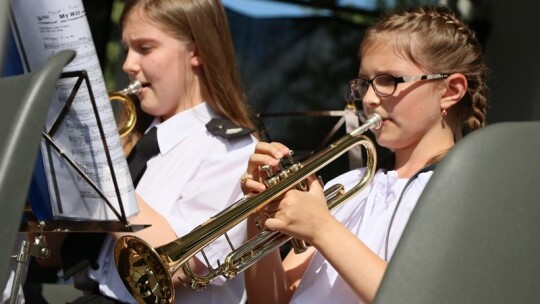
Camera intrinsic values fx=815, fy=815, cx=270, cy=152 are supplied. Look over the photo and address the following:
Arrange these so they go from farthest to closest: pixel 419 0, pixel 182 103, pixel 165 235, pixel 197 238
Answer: pixel 419 0
pixel 182 103
pixel 165 235
pixel 197 238

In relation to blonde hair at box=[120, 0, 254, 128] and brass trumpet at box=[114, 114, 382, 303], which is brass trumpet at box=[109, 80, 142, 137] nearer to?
blonde hair at box=[120, 0, 254, 128]

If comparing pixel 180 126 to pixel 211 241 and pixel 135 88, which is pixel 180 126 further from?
pixel 211 241

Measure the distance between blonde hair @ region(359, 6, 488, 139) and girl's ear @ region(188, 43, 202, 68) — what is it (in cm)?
54

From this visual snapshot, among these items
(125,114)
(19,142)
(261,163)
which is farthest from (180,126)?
(19,142)

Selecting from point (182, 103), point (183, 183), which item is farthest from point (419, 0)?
point (183, 183)

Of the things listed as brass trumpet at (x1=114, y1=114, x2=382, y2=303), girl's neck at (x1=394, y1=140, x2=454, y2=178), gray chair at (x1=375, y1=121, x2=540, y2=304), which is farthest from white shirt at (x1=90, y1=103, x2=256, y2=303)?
gray chair at (x1=375, y1=121, x2=540, y2=304)

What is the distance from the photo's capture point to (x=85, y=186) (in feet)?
4.66

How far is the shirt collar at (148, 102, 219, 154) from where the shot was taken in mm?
2066

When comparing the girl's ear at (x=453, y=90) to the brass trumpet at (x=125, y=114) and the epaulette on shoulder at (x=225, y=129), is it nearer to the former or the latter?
the epaulette on shoulder at (x=225, y=129)

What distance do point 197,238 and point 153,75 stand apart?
709 mm

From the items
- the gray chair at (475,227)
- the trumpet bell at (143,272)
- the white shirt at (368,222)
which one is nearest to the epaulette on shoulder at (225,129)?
the white shirt at (368,222)

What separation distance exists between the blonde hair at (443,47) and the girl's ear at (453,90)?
0.8 inches

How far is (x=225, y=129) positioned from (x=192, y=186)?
7.2 inches

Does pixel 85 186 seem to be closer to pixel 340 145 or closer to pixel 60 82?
pixel 60 82
